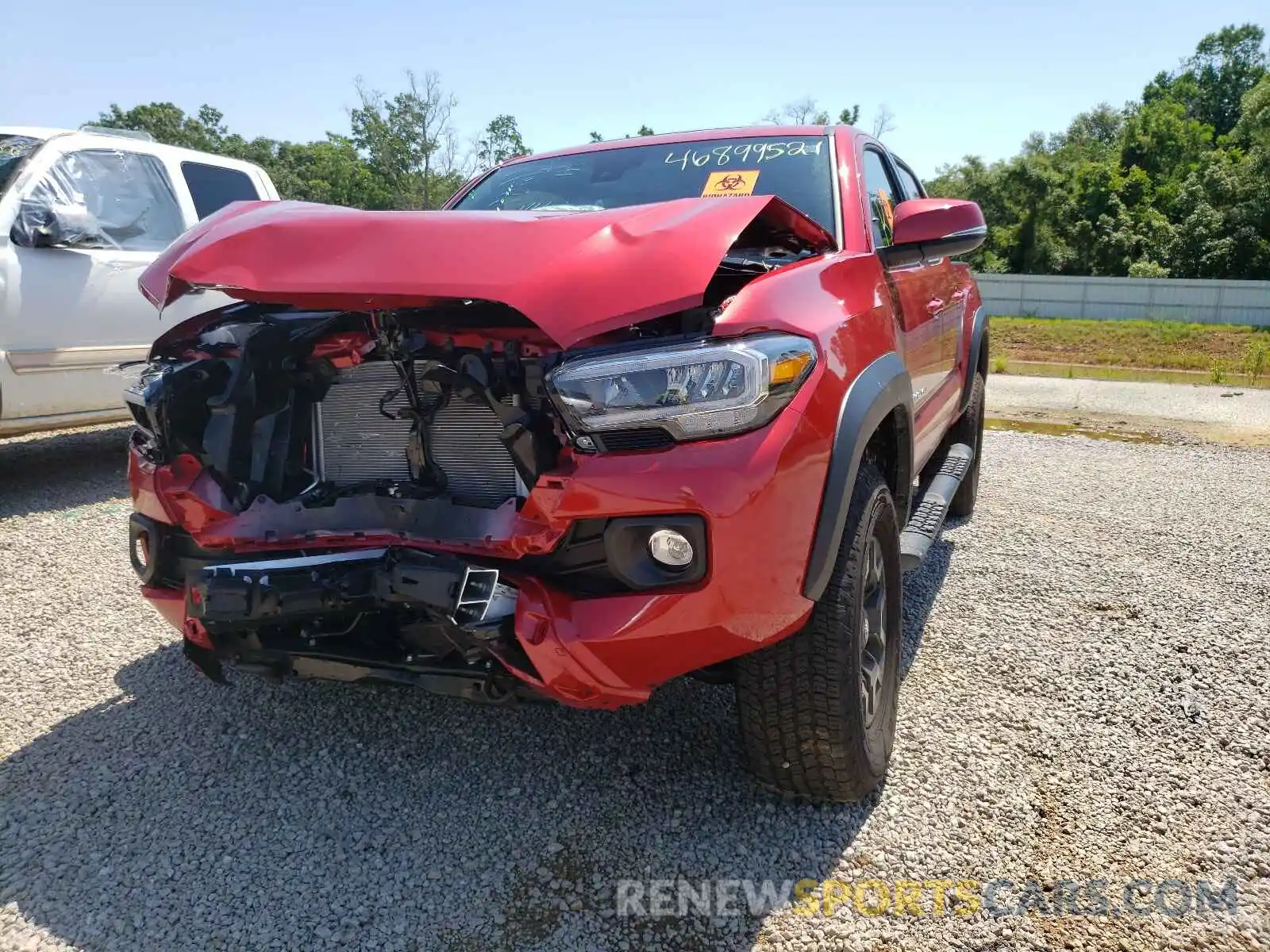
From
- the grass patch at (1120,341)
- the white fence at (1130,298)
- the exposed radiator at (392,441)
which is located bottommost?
the grass patch at (1120,341)

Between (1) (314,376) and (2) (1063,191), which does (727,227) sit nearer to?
(1) (314,376)

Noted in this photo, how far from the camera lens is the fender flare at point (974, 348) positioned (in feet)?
15.1

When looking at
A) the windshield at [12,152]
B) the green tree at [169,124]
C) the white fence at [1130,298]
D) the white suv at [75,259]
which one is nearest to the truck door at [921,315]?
the white suv at [75,259]

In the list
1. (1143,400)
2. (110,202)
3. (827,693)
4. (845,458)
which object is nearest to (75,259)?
Answer: (110,202)

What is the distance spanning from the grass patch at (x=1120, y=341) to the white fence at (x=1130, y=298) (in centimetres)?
105

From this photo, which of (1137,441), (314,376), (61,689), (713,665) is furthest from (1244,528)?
(61,689)

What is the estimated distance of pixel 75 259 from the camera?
523 centimetres

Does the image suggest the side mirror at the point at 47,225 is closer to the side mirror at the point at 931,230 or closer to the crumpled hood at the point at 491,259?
the crumpled hood at the point at 491,259

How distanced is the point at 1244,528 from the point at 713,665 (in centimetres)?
432

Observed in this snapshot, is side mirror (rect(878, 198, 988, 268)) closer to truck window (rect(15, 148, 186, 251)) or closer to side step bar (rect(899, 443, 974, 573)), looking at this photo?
side step bar (rect(899, 443, 974, 573))

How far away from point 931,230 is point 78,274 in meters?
4.80

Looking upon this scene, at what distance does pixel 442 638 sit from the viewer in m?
2.08

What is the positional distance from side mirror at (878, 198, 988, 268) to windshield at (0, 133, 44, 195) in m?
4.91

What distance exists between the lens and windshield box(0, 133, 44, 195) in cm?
512
